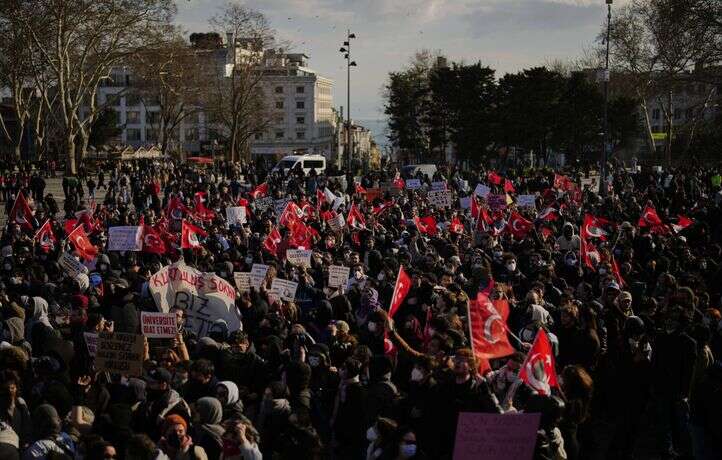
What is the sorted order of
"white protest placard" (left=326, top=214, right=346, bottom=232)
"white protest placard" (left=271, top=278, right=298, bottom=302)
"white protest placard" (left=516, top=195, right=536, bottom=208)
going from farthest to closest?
"white protest placard" (left=516, top=195, right=536, bottom=208) → "white protest placard" (left=326, top=214, right=346, bottom=232) → "white protest placard" (left=271, top=278, right=298, bottom=302)

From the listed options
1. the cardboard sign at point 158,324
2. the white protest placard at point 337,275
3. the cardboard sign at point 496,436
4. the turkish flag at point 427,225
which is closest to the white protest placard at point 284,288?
the white protest placard at point 337,275

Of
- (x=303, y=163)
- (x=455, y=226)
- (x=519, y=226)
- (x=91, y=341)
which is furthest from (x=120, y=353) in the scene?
(x=303, y=163)

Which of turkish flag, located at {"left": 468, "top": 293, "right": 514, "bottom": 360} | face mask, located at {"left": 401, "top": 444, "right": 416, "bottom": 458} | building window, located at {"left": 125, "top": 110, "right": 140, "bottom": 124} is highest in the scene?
building window, located at {"left": 125, "top": 110, "right": 140, "bottom": 124}

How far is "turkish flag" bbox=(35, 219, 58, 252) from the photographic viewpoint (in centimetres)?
1856

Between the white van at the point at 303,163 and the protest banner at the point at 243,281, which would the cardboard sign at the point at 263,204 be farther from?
the white van at the point at 303,163

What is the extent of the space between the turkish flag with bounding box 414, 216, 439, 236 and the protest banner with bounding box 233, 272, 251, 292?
6961 mm

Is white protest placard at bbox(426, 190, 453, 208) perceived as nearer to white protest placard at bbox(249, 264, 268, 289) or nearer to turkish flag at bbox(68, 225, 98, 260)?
turkish flag at bbox(68, 225, 98, 260)

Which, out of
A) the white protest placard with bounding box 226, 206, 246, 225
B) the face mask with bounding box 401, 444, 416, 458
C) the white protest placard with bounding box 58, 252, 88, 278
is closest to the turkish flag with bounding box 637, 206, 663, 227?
the white protest placard with bounding box 226, 206, 246, 225

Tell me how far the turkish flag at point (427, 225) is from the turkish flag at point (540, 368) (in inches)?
456

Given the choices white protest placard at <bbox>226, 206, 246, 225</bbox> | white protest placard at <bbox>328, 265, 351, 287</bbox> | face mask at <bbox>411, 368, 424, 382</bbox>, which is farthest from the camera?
white protest placard at <bbox>226, 206, 246, 225</bbox>

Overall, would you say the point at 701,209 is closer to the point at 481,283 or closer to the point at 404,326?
the point at 481,283

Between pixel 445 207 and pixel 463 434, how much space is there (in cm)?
1716

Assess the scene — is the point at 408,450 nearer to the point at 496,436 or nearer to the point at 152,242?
the point at 496,436

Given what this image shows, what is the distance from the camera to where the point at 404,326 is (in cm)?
1062
